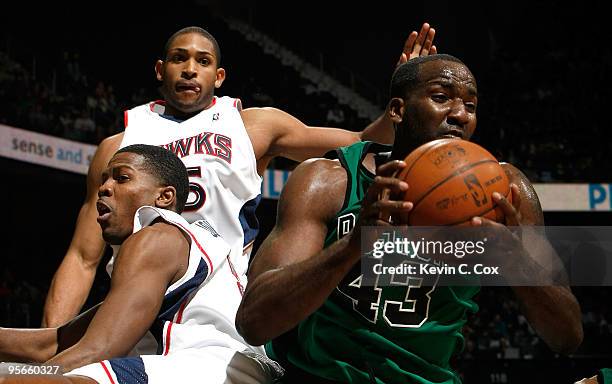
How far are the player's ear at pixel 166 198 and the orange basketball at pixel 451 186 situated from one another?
0.96m

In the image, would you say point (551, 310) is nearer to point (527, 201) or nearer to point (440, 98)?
point (527, 201)

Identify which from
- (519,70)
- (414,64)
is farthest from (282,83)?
(414,64)

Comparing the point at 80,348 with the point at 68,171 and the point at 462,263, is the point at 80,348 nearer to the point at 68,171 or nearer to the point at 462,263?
the point at 462,263

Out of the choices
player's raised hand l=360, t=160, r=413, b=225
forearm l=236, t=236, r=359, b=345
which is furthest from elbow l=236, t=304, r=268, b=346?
player's raised hand l=360, t=160, r=413, b=225

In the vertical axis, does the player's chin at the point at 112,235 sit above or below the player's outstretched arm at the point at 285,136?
below

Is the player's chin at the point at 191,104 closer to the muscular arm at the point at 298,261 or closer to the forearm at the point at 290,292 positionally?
the muscular arm at the point at 298,261

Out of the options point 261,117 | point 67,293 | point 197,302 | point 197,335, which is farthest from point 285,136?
point 197,335

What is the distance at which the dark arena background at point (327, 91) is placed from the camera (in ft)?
36.4

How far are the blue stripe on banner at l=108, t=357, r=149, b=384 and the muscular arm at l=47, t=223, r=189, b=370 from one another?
54mm

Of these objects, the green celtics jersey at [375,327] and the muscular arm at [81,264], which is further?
the muscular arm at [81,264]

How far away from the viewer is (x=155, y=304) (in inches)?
91.9

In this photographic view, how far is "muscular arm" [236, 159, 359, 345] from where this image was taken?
6.81 feet

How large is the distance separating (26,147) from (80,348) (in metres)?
8.53

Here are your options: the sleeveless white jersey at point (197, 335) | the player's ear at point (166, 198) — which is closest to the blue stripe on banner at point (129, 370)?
the sleeveless white jersey at point (197, 335)
